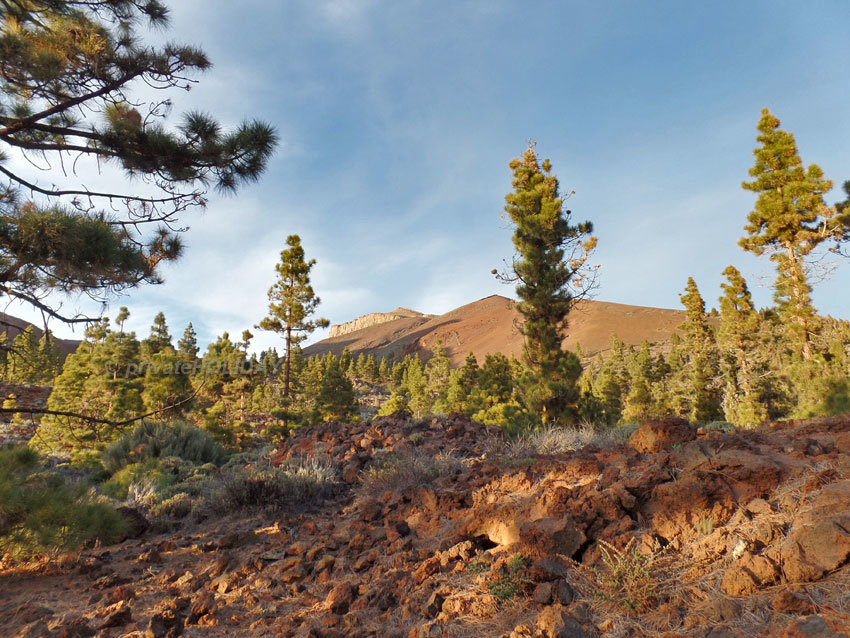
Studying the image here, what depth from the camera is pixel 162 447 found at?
10461mm

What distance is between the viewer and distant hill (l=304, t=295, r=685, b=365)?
93938 mm

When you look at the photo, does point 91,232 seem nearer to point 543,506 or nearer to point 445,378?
point 543,506

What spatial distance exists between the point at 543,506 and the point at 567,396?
364 inches

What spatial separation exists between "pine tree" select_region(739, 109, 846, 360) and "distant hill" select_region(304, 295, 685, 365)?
155ft

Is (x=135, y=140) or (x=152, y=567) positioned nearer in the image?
(x=152, y=567)

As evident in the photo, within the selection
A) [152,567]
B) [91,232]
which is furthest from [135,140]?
[152,567]

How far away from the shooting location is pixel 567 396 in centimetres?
1239

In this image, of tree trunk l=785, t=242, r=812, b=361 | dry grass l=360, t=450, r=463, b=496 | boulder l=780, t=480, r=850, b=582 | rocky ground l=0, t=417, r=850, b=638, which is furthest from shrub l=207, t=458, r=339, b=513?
tree trunk l=785, t=242, r=812, b=361

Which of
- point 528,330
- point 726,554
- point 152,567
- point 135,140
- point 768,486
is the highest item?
point 135,140

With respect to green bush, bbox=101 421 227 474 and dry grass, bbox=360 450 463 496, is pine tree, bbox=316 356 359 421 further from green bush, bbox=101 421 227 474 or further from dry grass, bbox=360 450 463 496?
dry grass, bbox=360 450 463 496

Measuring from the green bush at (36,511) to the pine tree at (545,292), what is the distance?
406 inches

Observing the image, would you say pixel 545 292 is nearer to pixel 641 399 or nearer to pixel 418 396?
pixel 641 399

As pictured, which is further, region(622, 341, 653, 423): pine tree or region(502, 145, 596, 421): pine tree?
region(622, 341, 653, 423): pine tree

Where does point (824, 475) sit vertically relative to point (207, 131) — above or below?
below
